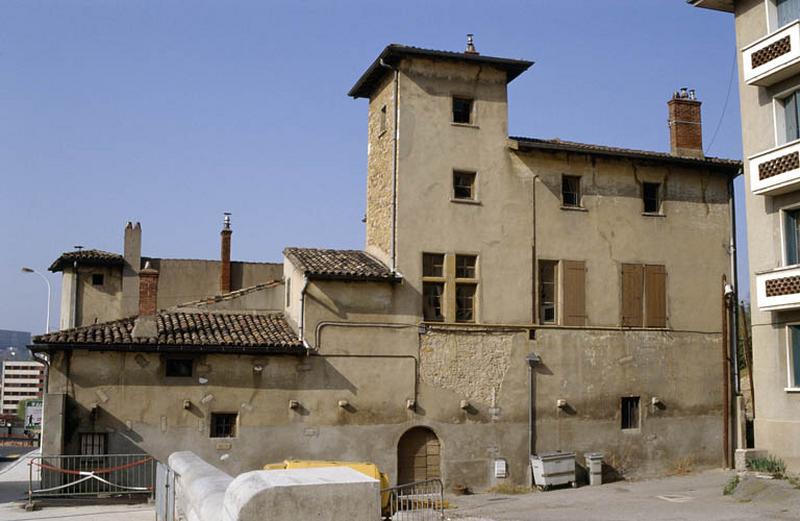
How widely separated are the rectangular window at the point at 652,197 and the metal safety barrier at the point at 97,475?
16709mm

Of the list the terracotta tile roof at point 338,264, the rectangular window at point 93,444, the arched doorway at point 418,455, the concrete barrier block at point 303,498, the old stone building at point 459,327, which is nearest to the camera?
the concrete barrier block at point 303,498

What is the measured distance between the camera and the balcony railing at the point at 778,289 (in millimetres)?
19094

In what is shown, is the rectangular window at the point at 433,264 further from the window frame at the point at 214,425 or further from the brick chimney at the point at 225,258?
the brick chimney at the point at 225,258

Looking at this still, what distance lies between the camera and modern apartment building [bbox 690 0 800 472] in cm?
1941

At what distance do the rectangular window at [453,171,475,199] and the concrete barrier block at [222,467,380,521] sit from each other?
19984mm

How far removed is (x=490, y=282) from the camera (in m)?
24.8

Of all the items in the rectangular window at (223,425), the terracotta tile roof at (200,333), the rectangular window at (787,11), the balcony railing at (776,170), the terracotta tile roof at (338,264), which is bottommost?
the rectangular window at (223,425)

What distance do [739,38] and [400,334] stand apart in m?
11.8

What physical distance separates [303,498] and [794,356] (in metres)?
17.3

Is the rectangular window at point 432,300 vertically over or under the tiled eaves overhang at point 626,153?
under

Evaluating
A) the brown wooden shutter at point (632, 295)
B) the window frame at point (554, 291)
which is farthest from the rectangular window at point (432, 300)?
the brown wooden shutter at point (632, 295)

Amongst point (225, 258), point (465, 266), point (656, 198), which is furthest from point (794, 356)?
point (225, 258)

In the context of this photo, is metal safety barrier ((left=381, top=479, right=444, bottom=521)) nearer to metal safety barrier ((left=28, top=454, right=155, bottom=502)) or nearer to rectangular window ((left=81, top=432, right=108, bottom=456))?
metal safety barrier ((left=28, top=454, right=155, bottom=502))

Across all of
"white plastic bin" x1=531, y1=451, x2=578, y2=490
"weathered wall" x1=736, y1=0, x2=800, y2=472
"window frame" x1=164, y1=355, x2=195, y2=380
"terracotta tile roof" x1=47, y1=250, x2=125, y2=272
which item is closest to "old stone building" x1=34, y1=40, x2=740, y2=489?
"window frame" x1=164, y1=355, x2=195, y2=380
